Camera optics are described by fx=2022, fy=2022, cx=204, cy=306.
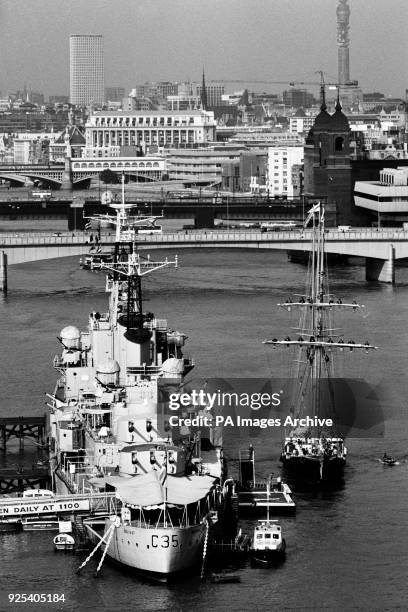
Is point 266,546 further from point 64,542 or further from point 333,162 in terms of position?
point 333,162

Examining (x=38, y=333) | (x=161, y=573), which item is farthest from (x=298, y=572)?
(x=38, y=333)

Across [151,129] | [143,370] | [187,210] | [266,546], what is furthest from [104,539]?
[151,129]

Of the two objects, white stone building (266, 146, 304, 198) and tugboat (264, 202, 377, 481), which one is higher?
tugboat (264, 202, 377, 481)

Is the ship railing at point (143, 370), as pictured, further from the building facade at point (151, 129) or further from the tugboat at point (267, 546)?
the building facade at point (151, 129)

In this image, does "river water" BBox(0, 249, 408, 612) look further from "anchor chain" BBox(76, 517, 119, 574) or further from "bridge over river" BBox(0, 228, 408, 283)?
"bridge over river" BBox(0, 228, 408, 283)

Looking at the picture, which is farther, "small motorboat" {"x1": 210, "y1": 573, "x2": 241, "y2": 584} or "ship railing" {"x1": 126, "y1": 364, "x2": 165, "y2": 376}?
"ship railing" {"x1": 126, "y1": 364, "x2": 165, "y2": 376}

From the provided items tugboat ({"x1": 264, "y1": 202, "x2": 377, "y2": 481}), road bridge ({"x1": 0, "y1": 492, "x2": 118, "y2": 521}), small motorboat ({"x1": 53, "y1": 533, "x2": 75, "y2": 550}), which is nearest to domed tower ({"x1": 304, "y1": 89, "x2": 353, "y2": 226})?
tugboat ({"x1": 264, "y1": 202, "x2": 377, "y2": 481})
